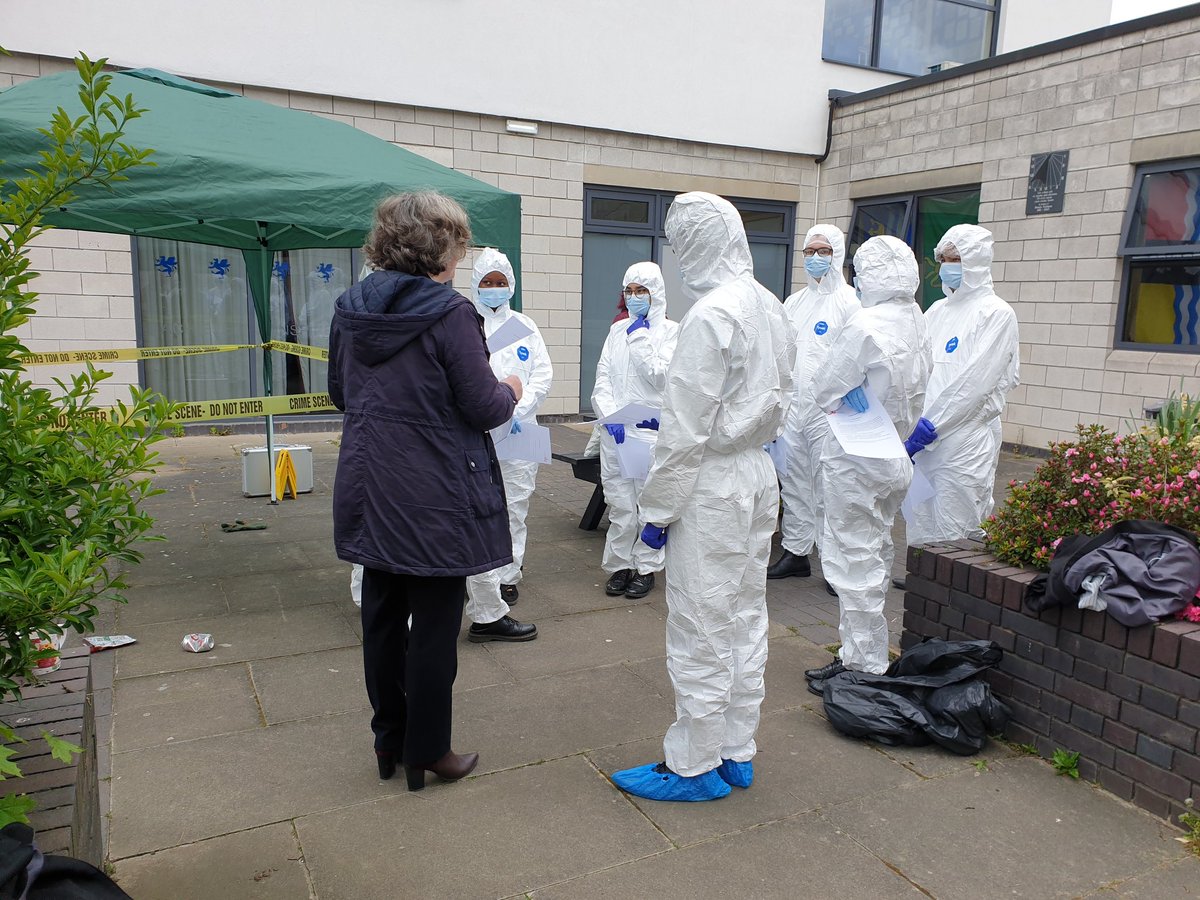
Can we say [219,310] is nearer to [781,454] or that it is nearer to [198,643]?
[198,643]

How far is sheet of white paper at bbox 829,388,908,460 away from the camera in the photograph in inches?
145

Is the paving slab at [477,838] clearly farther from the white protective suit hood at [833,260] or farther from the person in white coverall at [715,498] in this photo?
the white protective suit hood at [833,260]

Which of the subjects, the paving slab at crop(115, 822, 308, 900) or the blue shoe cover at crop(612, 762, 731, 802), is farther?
the blue shoe cover at crop(612, 762, 731, 802)

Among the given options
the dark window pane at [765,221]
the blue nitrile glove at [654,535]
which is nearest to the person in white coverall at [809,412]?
the blue nitrile glove at [654,535]

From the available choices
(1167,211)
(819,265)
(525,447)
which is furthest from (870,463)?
(1167,211)

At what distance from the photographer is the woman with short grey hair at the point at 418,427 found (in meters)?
2.69

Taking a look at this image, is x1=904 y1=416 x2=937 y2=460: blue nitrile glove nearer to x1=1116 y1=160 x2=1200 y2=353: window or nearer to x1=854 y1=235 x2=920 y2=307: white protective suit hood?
x1=854 y1=235 x2=920 y2=307: white protective suit hood

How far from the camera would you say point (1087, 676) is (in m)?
3.11

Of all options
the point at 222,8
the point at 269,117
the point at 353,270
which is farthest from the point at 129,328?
the point at 269,117

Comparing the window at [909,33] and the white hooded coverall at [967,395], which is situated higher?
the window at [909,33]

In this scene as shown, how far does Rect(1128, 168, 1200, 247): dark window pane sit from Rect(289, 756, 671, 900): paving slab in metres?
8.18

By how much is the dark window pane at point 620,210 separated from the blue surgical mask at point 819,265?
18.7ft

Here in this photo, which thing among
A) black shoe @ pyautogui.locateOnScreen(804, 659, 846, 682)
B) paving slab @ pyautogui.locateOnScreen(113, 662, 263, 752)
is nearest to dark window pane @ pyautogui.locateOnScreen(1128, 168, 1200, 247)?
black shoe @ pyautogui.locateOnScreen(804, 659, 846, 682)

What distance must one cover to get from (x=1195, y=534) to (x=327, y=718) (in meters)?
3.32
